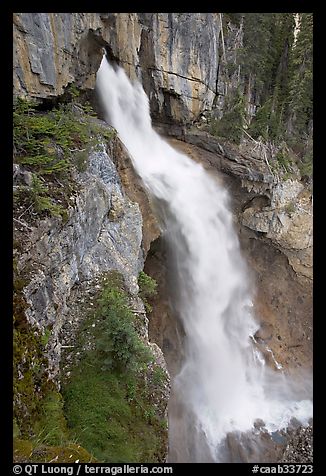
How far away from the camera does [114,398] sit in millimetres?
7086

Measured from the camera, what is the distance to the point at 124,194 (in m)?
12.3

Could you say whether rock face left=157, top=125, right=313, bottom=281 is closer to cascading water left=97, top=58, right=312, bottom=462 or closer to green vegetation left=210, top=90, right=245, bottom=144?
green vegetation left=210, top=90, right=245, bottom=144

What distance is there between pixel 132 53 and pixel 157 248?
1064cm

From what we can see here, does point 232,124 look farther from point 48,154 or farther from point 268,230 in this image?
point 48,154

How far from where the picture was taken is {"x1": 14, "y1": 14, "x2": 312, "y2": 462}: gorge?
7.33 m

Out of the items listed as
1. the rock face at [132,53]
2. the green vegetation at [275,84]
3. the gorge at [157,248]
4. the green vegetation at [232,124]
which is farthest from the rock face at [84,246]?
the green vegetation at [275,84]

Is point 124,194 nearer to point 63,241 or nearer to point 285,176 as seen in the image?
point 63,241

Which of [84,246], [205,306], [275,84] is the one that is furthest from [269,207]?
[84,246]

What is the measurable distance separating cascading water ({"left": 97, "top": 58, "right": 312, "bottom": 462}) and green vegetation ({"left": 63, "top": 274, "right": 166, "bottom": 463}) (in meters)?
4.27

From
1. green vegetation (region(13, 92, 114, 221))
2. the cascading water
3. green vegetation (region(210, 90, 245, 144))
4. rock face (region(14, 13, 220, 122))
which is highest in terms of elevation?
rock face (region(14, 13, 220, 122))

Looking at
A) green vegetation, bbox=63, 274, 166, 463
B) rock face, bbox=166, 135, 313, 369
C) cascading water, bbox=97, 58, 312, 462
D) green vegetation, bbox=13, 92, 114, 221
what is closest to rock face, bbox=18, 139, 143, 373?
green vegetation, bbox=13, 92, 114, 221

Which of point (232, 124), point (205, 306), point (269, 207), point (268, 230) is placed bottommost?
point (205, 306)

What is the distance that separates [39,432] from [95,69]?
1414cm
